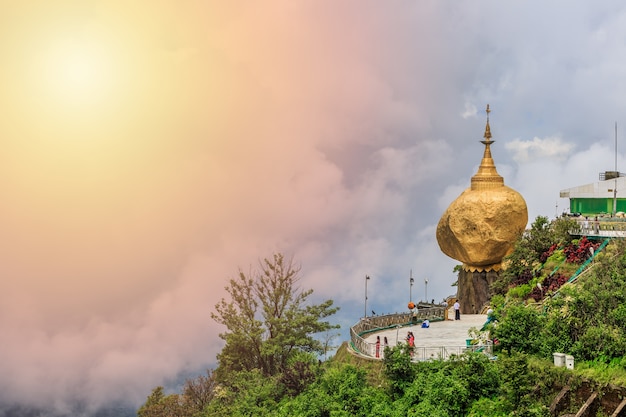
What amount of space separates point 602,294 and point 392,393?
8458mm

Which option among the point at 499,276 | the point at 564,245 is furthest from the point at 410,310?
the point at 564,245

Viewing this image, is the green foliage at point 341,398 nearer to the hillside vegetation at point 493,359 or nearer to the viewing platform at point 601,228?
the hillside vegetation at point 493,359

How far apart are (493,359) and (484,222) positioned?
15.5 m

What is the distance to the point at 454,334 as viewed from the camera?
3684 centimetres

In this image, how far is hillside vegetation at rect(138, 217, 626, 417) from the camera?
83.7 feet

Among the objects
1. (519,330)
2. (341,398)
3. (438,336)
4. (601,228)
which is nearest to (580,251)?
(601,228)

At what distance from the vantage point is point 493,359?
1147 inches

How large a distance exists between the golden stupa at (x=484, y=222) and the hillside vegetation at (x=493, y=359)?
146 cm

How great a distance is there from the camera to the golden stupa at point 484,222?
143 feet

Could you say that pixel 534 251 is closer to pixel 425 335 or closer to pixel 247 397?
pixel 425 335

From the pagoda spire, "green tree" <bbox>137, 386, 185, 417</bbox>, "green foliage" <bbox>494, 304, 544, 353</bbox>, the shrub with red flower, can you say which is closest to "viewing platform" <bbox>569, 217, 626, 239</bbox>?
the shrub with red flower

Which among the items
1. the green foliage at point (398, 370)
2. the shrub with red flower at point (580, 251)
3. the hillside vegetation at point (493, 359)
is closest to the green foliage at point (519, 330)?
the hillside vegetation at point (493, 359)

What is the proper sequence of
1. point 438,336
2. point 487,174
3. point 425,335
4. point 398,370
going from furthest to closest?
point 487,174, point 425,335, point 438,336, point 398,370

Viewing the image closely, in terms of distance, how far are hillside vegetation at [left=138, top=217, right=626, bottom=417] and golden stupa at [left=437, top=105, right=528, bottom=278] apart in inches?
57.6
